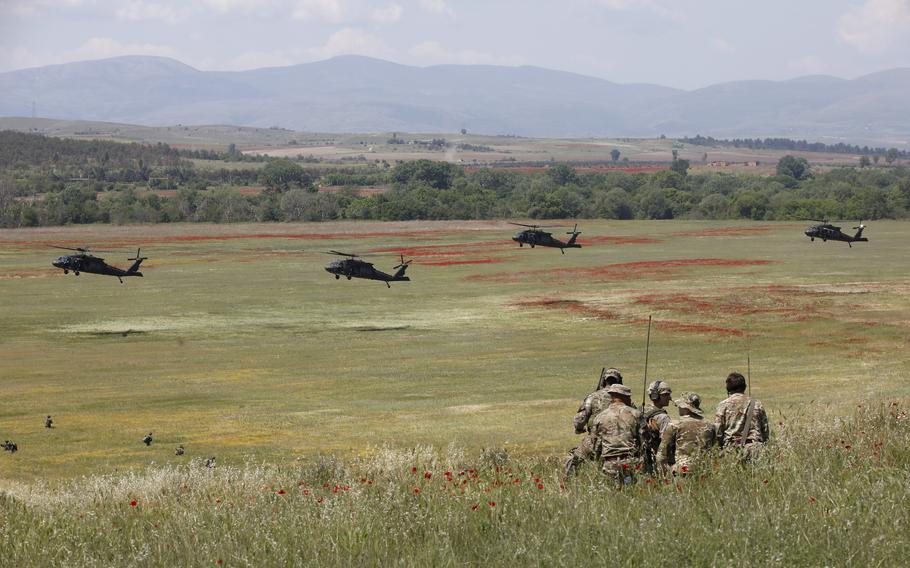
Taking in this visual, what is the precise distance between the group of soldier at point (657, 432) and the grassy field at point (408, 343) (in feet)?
24.9

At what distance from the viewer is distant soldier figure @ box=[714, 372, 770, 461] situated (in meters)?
14.9

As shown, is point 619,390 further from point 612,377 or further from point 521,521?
point 521,521

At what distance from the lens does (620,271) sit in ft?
258

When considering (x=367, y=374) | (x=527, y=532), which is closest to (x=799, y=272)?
(x=367, y=374)

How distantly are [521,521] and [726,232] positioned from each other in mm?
113414

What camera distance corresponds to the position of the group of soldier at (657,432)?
14094 mm

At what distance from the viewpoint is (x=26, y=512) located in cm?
1330

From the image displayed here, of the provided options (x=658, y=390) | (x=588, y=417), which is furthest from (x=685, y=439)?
(x=588, y=417)

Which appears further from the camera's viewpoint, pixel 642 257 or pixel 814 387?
pixel 642 257

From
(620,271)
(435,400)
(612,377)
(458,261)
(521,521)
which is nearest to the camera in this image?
(521,521)

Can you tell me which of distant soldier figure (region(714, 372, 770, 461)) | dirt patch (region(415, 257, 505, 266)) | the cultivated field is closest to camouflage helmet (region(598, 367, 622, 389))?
the cultivated field

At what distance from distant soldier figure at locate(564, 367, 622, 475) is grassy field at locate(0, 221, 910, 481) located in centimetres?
698

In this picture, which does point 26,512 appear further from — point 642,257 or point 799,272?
point 642,257

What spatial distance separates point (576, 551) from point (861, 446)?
21.2 ft
